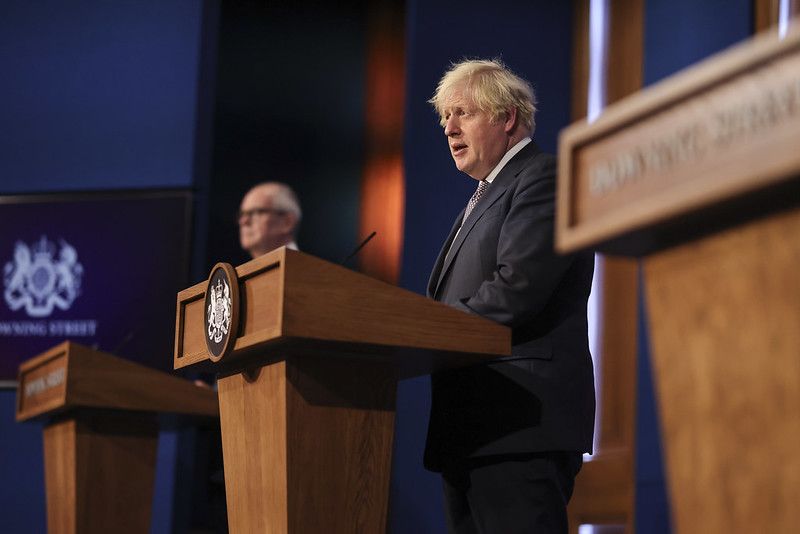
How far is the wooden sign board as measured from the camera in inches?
47.2

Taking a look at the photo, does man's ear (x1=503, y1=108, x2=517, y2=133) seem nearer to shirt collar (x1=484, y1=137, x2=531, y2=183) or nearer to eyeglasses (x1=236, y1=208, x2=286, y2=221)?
shirt collar (x1=484, y1=137, x2=531, y2=183)

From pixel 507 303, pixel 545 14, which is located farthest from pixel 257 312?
pixel 545 14

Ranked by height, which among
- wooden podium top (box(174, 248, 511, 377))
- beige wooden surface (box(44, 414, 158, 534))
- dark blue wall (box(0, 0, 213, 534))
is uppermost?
dark blue wall (box(0, 0, 213, 534))

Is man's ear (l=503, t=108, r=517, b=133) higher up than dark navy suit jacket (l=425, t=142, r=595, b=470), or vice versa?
man's ear (l=503, t=108, r=517, b=133)

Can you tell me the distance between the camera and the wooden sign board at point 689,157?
1198 millimetres

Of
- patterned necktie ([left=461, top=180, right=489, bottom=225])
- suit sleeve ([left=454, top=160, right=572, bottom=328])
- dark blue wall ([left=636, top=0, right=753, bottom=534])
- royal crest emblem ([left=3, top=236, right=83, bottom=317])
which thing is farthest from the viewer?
royal crest emblem ([left=3, top=236, right=83, bottom=317])

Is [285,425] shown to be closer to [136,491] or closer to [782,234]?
[782,234]

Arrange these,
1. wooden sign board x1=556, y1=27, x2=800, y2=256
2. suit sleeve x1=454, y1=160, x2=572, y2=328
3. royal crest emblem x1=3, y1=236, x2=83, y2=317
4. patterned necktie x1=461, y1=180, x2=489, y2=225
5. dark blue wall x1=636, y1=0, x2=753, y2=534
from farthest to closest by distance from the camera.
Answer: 1. royal crest emblem x1=3, y1=236, x2=83, y2=317
2. dark blue wall x1=636, y1=0, x2=753, y2=534
3. patterned necktie x1=461, y1=180, x2=489, y2=225
4. suit sleeve x1=454, y1=160, x2=572, y2=328
5. wooden sign board x1=556, y1=27, x2=800, y2=256

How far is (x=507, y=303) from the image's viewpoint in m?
2.36

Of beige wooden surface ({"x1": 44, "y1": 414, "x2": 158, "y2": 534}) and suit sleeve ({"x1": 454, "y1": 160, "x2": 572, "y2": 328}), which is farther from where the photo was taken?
beige wooden surface ({"x1": 44, "y1": 414, "x2": 158, "y2": 534})

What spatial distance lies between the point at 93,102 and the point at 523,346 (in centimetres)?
422

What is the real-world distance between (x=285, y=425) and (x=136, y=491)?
5.87 ft

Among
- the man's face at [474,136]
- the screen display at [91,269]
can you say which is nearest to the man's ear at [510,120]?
the man's face at [474,136]

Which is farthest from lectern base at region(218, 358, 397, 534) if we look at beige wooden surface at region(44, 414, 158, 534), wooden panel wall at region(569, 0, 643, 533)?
wooden panel wall at region(569, 0, 643, 533)
